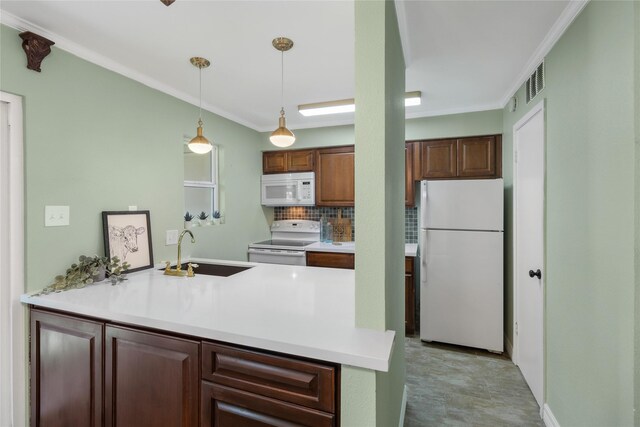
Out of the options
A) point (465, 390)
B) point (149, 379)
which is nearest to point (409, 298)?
point (465, 390)

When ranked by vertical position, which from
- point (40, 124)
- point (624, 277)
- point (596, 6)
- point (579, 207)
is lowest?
point (624, 277)

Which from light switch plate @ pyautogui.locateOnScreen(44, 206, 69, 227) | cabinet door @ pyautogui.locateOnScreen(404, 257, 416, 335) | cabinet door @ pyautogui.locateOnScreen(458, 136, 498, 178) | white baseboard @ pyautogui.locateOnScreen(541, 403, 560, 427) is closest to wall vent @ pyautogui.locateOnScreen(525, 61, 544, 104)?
cabinet door @ pyautogui.locateOnScreen(458, 136, 498, 178)

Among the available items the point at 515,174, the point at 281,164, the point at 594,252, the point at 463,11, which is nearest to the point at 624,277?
the point at 594,252

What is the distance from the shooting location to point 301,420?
1117 millimetres

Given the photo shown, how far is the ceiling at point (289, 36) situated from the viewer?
5.28 ft

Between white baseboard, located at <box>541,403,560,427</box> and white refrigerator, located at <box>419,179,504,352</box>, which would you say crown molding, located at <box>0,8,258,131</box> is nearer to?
white refrigerator, located at <box>419,179,504,352</box>

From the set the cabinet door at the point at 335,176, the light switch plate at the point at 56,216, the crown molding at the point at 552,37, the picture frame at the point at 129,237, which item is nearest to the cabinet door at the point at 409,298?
the cabinet door at the point at 335,176

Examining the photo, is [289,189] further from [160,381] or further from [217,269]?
[160,381]

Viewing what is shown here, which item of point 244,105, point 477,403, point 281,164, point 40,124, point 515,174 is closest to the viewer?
point 40,124

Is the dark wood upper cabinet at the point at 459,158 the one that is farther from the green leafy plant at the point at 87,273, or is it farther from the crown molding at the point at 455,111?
the green leafy plant at the point at 87,273

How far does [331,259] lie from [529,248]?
6.27ft

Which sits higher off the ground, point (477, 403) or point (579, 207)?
point (579, 207)

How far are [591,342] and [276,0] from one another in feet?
7.44

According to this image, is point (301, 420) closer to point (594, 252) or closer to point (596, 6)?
point (594, 252)
